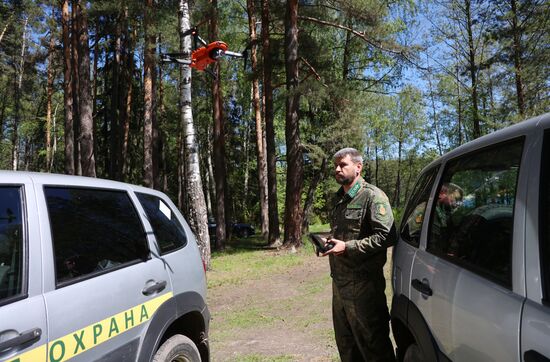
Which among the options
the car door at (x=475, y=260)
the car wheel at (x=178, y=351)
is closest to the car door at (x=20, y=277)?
the car wheel at (x=178, y=351)

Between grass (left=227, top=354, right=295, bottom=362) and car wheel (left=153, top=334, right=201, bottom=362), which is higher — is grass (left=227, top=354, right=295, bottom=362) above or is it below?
below

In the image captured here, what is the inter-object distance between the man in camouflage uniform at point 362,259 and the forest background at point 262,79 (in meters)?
2.49

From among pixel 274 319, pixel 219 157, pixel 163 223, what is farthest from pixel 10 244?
pixel 219 157

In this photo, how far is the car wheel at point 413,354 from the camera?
2.81m

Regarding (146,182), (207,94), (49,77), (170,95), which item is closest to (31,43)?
(49,77)

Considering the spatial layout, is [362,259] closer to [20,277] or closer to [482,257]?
[482,257]

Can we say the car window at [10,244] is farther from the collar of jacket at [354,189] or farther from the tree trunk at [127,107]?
Answer: the tree trunk at [127,107]

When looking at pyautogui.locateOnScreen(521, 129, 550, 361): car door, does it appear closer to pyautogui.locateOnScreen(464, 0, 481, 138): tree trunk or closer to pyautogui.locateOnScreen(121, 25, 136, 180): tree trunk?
pyautogui.locateOnScreen(464, 0, 481, 138): tree trunk

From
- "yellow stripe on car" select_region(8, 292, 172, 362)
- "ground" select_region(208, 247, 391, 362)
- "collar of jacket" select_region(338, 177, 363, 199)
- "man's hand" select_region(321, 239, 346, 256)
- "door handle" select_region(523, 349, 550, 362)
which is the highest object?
"collar of jacket" select_region(338, 177, 363, 199)

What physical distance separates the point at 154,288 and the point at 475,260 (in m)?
1.96

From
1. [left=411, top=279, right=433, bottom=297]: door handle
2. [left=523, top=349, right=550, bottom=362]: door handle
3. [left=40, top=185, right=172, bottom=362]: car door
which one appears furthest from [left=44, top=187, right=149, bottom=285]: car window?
[left=523, top=349, right=550, bottom=362]: door handle

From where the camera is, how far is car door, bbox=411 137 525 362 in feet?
5.96

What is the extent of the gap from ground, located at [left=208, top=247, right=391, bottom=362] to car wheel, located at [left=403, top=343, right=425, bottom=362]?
2002 mm

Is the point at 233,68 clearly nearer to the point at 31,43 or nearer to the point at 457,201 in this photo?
the point at 31,43
